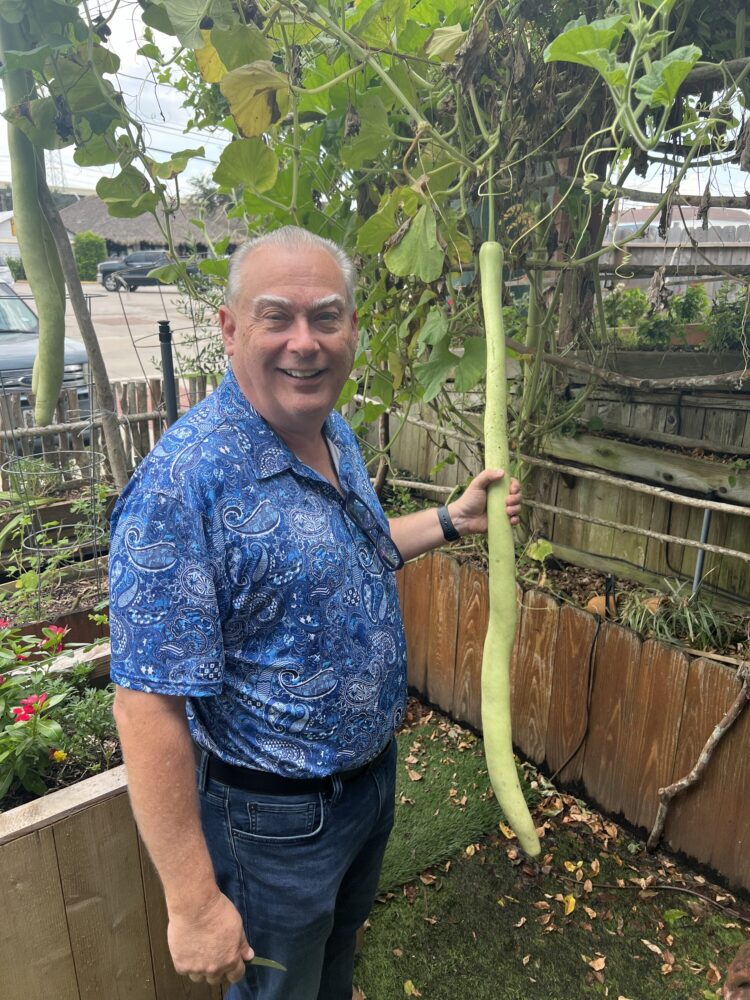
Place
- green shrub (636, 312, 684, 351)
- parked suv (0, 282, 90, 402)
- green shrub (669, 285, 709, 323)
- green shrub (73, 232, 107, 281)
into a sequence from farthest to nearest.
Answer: green shrub (73, 232, 107, 281) < parked suv (0, 282, 90, 402) < green shrub (669, 285, 709, 323) < green shrub (636, 312, 684, 351)

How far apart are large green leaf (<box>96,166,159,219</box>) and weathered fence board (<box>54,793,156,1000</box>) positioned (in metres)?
1.34

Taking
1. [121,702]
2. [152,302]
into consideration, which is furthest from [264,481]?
[152,302]

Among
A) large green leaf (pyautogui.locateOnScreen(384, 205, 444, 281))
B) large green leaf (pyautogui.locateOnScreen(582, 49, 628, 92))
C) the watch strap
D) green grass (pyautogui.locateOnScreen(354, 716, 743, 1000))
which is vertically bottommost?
green grass (pyautogui.locateOnScreen(354, 716, 743, 1000))

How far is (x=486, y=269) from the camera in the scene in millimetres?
1096

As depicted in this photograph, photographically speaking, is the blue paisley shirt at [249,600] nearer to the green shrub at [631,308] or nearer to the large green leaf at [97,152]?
the large green leaf at [97,152]

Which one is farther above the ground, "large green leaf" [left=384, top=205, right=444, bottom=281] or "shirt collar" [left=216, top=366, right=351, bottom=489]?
"large green leaf" [left=384, top=205, right=444, bottom=281]

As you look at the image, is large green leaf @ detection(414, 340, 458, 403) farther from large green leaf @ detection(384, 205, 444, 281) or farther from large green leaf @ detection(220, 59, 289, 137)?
large green leaf @ detection(220, 59, 289, 137)

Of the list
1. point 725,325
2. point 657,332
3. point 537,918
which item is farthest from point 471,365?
point 657,332

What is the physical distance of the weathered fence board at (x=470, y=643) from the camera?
2.97m

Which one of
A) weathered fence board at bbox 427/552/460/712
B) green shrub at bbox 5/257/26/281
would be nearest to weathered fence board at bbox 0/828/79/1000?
weathered fence board at bbox 427/552/460/712

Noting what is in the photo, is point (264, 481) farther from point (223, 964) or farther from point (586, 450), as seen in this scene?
point (586, 450)

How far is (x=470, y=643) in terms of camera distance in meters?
3.08

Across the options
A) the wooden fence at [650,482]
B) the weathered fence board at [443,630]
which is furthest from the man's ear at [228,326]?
the weathered fence board at [443,630]

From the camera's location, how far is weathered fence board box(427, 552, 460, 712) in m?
3.11
